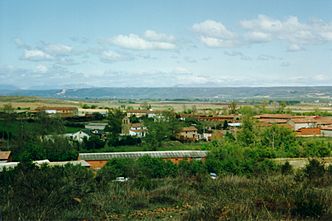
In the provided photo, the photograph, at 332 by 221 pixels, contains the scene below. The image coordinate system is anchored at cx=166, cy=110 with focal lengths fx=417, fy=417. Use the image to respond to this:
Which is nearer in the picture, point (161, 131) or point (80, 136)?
point (80, 136)

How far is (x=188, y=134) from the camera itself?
35.4m

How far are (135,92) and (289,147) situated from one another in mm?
158669

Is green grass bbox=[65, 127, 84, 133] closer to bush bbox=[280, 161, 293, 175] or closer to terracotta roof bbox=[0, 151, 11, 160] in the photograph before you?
terracotta roof bbox=[0, 151, 11, 160]

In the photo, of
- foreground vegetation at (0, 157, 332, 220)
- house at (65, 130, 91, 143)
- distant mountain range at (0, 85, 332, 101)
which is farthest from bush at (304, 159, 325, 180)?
distant mountain range at (0, 85, 332, 101)

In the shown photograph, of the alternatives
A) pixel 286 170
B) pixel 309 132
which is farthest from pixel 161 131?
pixel 286 170

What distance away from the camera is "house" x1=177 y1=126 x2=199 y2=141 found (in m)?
33.4

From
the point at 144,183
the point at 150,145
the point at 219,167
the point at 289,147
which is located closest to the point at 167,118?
the point at 150,145

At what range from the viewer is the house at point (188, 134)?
3341cm

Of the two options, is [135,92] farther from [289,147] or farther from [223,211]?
[223,211]

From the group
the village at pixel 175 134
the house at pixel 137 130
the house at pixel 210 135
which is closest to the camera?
the village at pixel 175 134

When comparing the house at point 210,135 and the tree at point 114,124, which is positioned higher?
the tree at point 114,124

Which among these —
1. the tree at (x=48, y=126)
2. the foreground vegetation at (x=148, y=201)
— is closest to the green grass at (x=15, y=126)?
the tree at (x=48, y=126)

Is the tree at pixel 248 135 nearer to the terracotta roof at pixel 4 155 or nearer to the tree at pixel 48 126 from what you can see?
the tree at pixel 48 126

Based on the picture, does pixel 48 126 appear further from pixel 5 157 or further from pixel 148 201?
pixel 148 201
